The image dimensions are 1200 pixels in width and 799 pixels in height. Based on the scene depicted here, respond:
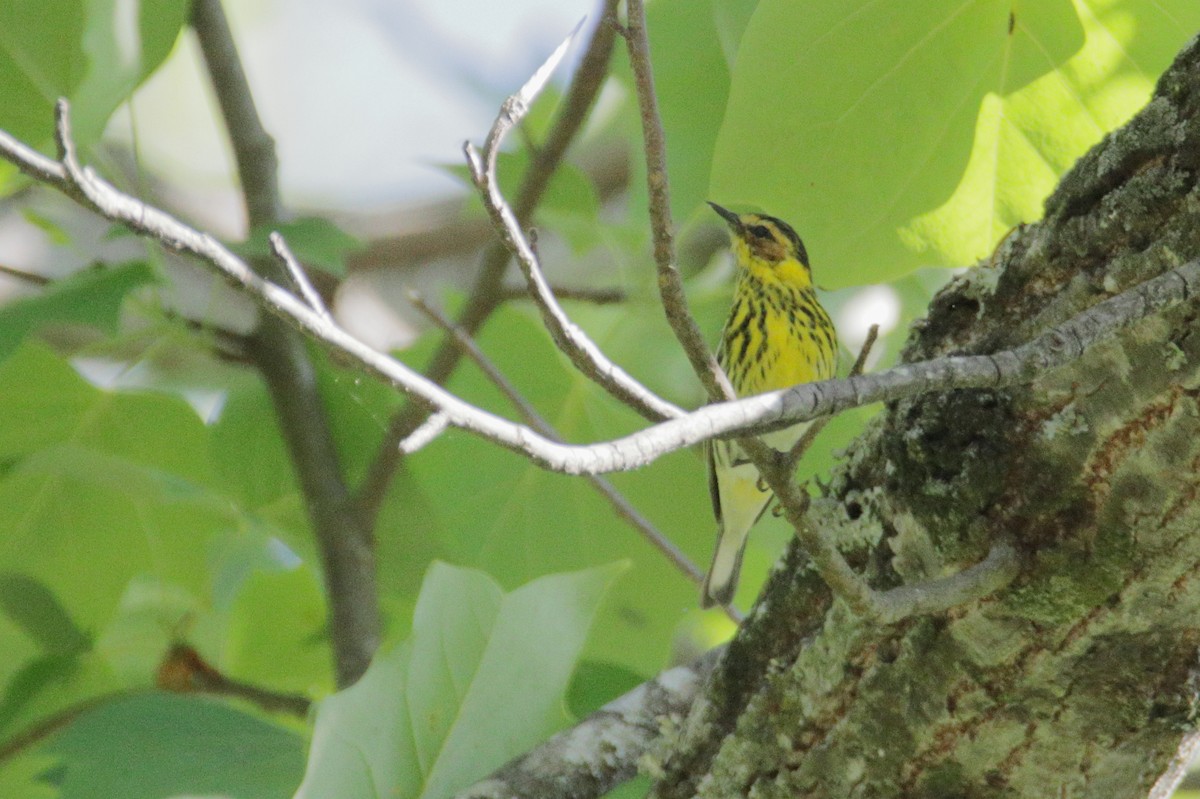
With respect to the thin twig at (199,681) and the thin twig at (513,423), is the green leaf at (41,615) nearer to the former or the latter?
the thin twig at (199,681)

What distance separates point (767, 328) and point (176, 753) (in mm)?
1186

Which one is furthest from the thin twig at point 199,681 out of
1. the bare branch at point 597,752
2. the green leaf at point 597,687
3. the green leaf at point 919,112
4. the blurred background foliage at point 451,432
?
the green leaf at point 919,112

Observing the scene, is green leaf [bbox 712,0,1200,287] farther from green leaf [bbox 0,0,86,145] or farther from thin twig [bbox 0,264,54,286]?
thin twig [bbox 0,264,54,286]

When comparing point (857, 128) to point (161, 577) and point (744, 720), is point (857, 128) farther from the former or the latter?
point (161, 577)

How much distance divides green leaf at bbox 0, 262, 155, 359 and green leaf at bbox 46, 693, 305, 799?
0.42 m

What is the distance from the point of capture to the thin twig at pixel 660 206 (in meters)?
0.64

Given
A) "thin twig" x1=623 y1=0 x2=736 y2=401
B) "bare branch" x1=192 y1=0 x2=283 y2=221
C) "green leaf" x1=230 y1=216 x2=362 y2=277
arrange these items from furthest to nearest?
"bare branch" x1=192 y1=0 x2=283 y2=221
"green leaf" x1=230 y1=216 x2=362 y2=277
"thin twig" x1=623 y1=0 x2=736 y2=401

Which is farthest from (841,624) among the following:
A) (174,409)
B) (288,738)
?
(174,409)

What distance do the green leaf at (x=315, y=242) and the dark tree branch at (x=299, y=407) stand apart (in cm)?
24

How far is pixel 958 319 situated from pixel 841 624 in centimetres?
23

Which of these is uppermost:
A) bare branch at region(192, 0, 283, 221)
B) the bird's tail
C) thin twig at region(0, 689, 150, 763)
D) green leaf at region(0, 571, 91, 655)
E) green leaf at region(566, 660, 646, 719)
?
bare branch at region(192, 0, 283, 221)

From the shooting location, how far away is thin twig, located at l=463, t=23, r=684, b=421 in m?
0.58

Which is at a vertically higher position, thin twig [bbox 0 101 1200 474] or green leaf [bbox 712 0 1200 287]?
green leaf [bbox 712 0 1200 287]

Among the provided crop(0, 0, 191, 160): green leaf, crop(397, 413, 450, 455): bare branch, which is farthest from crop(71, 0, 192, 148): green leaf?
crop(397, 413, 450, 455): bare branch
